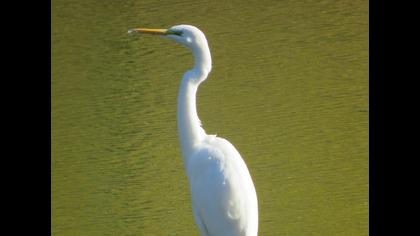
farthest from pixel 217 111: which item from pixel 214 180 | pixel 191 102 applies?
pixel 214 180

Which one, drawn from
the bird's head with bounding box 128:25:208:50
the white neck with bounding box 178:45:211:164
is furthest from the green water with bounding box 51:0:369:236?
the bird's head with bounding box 128:25:208:50

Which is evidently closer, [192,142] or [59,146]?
[192,142]

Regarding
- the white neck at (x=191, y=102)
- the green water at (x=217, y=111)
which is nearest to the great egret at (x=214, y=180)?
the white neck at (x=191, y=102)

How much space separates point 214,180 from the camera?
2773 millimetres

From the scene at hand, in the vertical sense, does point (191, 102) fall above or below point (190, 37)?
below

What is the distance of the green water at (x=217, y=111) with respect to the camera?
402 cm

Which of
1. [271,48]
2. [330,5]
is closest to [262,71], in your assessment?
[271,48]

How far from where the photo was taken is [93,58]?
5305mm

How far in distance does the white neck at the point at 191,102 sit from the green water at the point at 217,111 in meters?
0.98

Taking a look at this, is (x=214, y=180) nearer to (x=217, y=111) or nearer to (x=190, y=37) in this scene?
(x=190, y=37)

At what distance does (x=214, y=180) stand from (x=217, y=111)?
76.2 inches

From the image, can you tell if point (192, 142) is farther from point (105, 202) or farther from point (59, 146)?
point (59, 146)

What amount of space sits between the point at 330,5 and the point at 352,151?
1.69m

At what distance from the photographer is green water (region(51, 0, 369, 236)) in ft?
13.2
